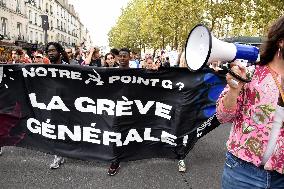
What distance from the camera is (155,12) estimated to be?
2730cm

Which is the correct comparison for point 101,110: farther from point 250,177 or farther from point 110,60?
point 110,60

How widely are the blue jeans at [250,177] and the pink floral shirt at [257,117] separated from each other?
0.17 feet

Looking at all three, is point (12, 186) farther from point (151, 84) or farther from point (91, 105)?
point (151, 84)

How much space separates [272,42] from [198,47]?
0.40 m

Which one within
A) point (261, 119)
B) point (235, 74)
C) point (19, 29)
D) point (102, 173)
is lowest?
point (102, 173)

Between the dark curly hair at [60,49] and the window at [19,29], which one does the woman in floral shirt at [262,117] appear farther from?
the window at [19,29]

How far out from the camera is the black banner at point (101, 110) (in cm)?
478

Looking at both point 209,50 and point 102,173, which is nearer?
point 209,50

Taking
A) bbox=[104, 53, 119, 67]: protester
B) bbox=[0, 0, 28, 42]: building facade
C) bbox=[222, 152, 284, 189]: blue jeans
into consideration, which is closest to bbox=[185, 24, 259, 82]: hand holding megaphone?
bbox=[222, 152, 284, 189]: blue jeans

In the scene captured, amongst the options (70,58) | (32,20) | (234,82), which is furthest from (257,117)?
(32,20)

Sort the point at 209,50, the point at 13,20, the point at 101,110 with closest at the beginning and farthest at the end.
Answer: the point at 209,50
the point at 101,110
the point at 13,20

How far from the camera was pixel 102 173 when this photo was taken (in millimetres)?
4820

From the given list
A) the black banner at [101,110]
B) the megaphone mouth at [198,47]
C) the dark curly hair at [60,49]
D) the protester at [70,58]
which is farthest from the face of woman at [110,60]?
the megaphone mouth at [198,47]

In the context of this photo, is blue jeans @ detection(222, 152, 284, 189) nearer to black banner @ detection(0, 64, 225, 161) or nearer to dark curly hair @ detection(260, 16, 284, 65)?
dark curly hair @ detection(260, 16, 284, 65)
